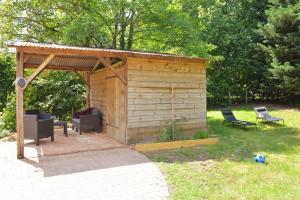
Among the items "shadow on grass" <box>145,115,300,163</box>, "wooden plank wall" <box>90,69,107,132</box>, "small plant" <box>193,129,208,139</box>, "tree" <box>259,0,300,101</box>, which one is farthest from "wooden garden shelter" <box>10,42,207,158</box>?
"tree" <box>259,0,300,101</box>

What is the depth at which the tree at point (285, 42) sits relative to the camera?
15.2m

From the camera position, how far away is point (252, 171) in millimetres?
5531

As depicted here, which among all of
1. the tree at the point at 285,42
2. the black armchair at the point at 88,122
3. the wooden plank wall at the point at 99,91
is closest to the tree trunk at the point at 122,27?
the wooden plank wall at the point at 99,91

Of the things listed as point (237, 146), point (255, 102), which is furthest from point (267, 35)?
point (237, 146)

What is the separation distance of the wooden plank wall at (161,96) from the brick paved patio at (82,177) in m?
1.25

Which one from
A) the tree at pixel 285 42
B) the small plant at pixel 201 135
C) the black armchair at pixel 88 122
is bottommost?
the small plant at pixel 201 135

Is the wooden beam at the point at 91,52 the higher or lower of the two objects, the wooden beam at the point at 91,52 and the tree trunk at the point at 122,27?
the lower

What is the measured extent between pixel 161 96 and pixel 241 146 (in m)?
2.78

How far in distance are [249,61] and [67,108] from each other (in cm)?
1215

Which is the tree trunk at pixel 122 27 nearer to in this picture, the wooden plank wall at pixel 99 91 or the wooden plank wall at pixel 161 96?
the wooden plank wall at pixel 99 91

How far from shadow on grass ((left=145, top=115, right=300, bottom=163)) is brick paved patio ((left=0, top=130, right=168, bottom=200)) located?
951 mm

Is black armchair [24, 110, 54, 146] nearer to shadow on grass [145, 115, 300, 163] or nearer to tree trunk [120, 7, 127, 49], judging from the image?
shadow on grass [145, 115, 300, 163]

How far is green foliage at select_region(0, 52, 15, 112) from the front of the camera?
14477 mm

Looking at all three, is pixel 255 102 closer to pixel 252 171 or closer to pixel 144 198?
pixel 252 171
